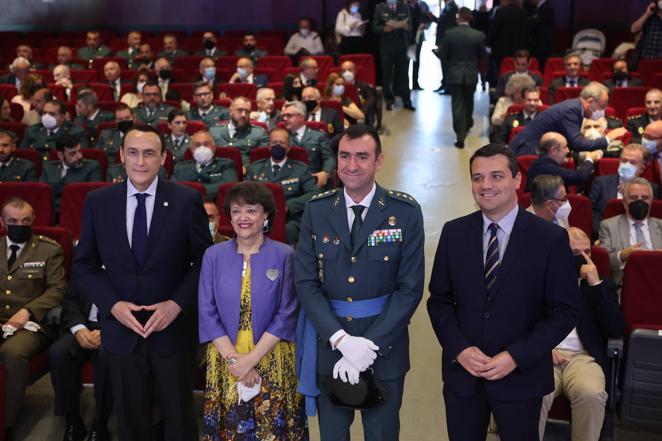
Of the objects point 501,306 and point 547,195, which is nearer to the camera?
point 501,306

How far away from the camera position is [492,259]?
264cm

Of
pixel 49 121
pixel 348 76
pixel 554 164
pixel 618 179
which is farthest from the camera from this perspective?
pixel 348 76

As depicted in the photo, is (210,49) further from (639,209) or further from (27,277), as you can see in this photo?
(639,209)

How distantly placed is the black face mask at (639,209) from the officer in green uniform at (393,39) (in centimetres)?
625

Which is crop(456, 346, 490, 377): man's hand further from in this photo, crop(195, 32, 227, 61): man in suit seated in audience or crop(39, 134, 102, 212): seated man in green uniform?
crop(195, 32, 227, 61): man in suit seated in audience

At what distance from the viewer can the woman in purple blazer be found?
2.93 meters

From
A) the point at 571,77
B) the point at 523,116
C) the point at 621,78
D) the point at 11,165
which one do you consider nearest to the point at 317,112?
the point at 523,116

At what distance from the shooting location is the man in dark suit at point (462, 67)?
877 centimetres

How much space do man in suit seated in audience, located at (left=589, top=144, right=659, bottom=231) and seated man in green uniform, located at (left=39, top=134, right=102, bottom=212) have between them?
3495 mm

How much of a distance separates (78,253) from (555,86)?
22.1ft

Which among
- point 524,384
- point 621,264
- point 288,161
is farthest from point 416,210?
point 288,161

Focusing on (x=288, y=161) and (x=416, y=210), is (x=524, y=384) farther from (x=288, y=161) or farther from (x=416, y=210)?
(x=288, y=161)

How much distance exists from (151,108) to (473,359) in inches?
237

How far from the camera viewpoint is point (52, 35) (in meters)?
12.9
